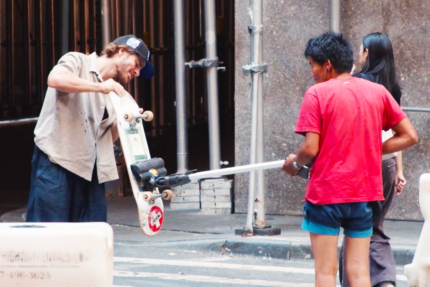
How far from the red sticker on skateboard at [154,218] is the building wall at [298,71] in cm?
371

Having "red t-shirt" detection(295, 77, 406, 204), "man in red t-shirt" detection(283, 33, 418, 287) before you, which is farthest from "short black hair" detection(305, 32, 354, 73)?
"red t-shirt" detection(295, 77, 406, 204)

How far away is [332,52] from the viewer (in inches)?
183

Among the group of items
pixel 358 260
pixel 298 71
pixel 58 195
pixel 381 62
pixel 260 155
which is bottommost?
pixel 358 260

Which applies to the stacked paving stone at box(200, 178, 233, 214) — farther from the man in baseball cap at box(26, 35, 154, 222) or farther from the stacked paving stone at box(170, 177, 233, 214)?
the man in baseball cap at box(26, 35, 154, 222)

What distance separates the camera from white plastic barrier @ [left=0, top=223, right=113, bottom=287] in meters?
3.86

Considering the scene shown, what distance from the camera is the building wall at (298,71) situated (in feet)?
27.0

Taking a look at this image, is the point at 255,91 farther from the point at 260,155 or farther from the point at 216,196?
the point at 216,196

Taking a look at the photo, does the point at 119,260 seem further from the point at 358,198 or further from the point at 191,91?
the point at 191,91

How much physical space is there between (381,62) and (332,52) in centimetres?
76

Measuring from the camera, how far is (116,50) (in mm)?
4996

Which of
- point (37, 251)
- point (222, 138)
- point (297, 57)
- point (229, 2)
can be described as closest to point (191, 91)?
point (222, 138)

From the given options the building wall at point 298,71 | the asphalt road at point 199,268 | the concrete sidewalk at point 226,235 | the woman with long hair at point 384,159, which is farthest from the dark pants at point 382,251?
the building wall at point 298,71

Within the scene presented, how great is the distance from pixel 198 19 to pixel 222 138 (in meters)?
2.86

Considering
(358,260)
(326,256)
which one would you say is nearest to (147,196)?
(326,256)
